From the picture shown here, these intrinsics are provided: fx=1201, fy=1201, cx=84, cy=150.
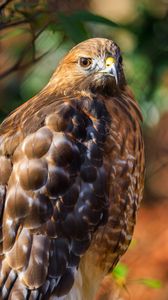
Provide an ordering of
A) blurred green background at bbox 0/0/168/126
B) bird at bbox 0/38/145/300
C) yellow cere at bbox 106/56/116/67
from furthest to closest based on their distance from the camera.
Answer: blurred green background at bbox 0/0/168/126, yellow cere at bbox 106/56/116/67, bird at bbox 0/38/145/300

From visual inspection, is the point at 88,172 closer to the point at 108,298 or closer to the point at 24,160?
the point at 24,160

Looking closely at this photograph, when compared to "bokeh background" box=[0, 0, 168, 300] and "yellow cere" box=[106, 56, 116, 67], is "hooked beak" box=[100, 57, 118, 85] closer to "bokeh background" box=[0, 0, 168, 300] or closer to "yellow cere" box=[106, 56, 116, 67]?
"yellow cere" box=[106, 56, 116, 67]

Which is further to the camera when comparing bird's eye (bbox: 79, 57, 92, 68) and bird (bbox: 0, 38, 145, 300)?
bird's eye (bbox: 79, 57, 92, 68)

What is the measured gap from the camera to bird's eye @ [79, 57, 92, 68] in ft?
15.6

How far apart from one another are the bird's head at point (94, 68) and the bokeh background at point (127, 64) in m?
0.09

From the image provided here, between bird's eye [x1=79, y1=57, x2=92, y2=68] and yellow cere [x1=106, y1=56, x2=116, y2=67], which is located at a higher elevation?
yellow cere [x1=106, y1=56, x2=116, y2=67]

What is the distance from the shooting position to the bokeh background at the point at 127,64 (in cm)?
520

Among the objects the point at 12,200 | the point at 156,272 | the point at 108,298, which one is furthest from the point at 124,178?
the point at 156,272

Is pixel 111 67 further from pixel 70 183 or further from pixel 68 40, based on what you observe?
pixel 68 40

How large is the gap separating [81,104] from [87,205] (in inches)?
15.7

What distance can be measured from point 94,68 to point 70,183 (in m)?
0.50

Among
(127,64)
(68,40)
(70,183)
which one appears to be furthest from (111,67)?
(127,64)

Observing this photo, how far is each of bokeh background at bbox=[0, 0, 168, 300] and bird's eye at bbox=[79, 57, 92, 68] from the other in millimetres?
91

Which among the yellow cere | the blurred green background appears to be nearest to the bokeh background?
the blurred green background
